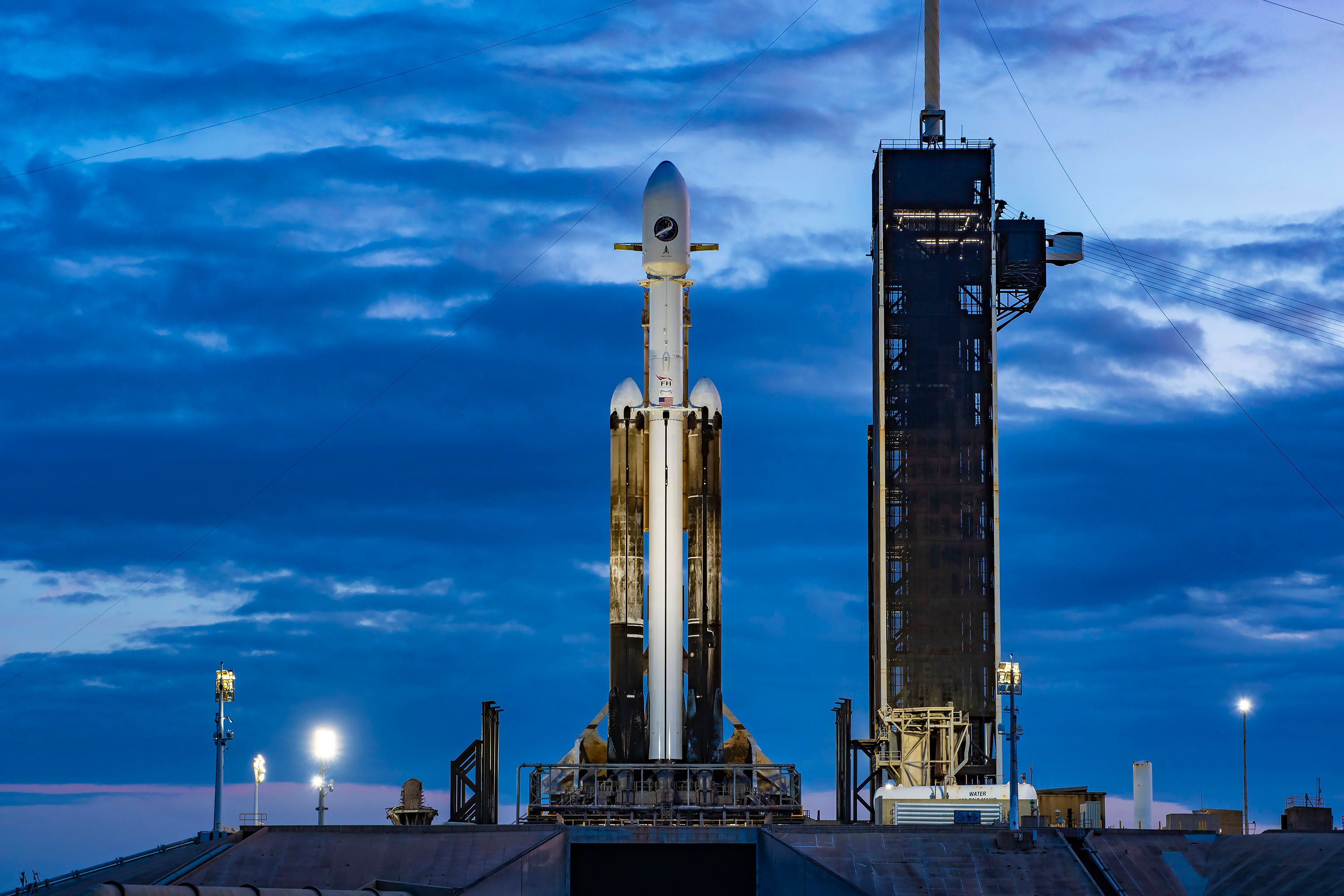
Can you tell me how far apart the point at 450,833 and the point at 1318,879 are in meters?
26.5

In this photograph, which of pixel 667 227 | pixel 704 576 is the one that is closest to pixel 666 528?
pixel 704 576

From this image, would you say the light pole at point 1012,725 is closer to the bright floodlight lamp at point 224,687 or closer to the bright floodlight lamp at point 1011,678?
the bright floodlight lamp at point 1011,678

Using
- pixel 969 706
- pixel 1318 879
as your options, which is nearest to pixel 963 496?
pixel 969 706

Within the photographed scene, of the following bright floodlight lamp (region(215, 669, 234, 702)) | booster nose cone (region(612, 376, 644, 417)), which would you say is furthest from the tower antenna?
bright floodlight lamp (region(215, 669, 234, 702))

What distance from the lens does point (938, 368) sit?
73.6 m

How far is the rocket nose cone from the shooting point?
6694 cm

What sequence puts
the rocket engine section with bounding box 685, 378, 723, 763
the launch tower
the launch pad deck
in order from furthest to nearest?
1. the launch tower
2. the rocket engine section with bounding box 685, 378, 723, 763
3. the launch pad deck

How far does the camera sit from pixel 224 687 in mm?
55719

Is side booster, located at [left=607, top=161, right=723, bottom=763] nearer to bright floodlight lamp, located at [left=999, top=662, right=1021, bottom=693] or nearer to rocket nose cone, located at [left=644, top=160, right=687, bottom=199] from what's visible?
rocket nose cone, located at [left=644, top=160, right=687, bottom=199]

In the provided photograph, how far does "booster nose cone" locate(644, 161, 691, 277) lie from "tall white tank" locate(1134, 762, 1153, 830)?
25.8m

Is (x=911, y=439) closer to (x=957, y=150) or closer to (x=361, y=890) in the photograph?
(x=957, y=150)

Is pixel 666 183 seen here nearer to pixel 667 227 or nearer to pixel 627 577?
pixel 667 227

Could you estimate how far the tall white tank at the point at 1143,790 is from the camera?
61.8 metres

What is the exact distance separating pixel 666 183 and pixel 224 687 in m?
26.2
